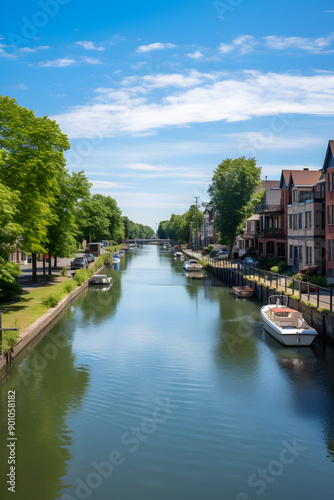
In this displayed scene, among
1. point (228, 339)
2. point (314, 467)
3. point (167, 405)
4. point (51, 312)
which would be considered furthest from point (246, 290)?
point (314, 467)

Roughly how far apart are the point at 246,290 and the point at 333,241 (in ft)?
32.6

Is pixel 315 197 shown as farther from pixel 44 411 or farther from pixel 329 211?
pixel 44 411

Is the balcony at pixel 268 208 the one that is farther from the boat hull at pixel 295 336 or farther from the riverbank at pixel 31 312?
the boat hull at pixel 295 336

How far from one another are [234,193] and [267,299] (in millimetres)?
38209

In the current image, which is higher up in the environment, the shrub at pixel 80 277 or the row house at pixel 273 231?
the row house at pixel 273 231

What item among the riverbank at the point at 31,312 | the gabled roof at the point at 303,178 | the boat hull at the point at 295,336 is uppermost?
the gabled roof at the point at 303,178

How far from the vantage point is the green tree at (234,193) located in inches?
3066

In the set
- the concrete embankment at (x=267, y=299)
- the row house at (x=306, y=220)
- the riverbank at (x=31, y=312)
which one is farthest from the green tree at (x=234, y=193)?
the riverbank at (x=31, y=312)

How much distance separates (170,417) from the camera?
1650cm

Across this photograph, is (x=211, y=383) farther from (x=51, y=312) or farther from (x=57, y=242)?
(x=57, y=242)

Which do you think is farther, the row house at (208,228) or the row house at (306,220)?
the row house at (208,228)

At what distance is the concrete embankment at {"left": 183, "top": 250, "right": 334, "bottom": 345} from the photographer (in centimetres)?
2728

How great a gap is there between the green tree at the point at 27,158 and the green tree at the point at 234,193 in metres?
48.5

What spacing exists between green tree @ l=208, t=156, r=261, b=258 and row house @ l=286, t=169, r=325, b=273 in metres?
17.6
